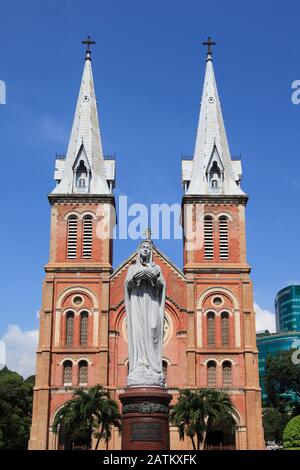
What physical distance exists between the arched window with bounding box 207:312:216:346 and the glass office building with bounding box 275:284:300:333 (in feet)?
323

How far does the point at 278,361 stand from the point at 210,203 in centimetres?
2761

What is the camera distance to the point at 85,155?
52.1m

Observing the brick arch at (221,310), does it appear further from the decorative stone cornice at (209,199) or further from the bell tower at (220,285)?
the decorative stone cornice at (209,199)

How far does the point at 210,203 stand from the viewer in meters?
50.1

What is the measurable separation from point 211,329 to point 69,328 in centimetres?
970

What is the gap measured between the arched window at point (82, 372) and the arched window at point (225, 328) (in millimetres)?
9422

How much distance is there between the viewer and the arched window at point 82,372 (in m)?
46.3

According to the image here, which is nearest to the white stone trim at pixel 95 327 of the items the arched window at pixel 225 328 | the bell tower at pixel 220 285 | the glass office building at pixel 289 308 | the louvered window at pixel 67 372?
the louvered window at pixel 67 372

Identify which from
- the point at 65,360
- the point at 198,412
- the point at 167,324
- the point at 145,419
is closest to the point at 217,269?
the point at 167,324

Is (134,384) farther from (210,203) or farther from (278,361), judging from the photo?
(278,361)

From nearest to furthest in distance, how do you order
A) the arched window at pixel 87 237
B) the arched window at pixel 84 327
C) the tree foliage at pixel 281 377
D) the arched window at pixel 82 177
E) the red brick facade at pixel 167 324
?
the red brick facade at pixel 167 324
the arched window at pixel 84 327
the arched window at pixel 87 237
the arched window at pixel 82 177
the tree foliage at pixel 281 377

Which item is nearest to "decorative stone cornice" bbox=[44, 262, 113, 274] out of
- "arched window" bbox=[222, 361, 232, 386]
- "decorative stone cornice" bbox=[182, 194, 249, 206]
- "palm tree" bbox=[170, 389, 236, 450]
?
"decorative stone cornice" bbox=[182, 194, 249, 206]

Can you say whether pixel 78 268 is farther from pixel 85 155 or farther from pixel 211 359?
pixel 211 359

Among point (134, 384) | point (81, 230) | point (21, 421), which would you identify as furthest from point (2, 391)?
point (134, 384)
